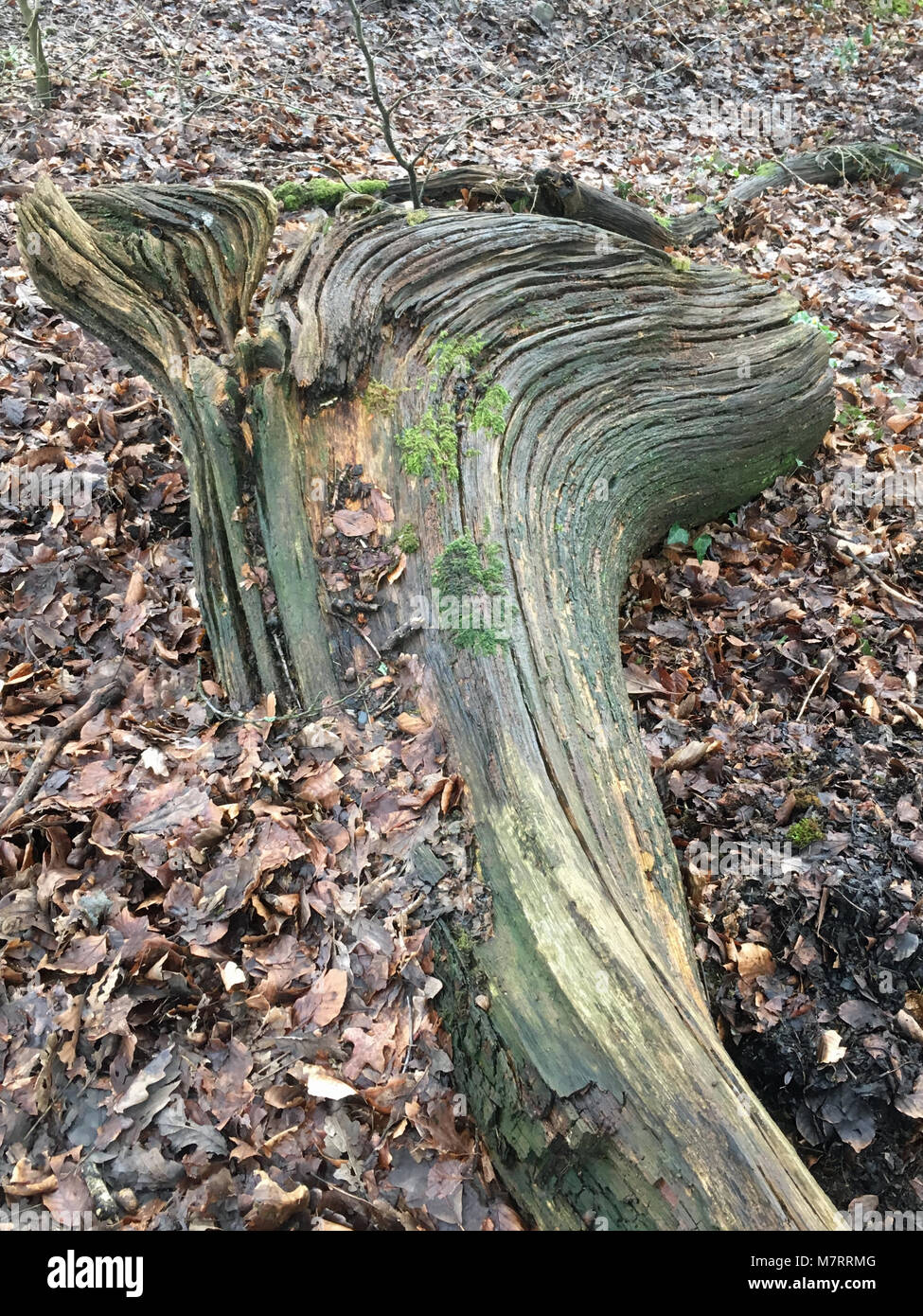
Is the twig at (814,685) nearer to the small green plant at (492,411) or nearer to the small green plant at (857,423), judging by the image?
the small green plant at (492,411)

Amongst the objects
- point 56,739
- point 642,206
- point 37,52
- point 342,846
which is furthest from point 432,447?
point 37,52

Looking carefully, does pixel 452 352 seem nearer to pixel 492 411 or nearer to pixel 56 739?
pixel 492 411

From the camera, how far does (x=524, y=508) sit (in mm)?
3914

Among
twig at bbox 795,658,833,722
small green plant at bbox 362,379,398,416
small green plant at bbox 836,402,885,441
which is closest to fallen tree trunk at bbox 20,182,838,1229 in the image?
small green plant at bbox 362,379,398,416

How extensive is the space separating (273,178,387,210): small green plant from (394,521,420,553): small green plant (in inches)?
184

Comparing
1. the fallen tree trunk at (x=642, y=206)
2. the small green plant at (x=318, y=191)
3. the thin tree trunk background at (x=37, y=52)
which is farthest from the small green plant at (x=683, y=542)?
the thin tree trunk background at (x=37, y=52)

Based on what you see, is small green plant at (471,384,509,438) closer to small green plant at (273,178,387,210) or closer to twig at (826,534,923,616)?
twig at (826,534,923,616)

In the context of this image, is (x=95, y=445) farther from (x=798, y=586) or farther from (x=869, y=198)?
(x=869, y=198)

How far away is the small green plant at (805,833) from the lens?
3.34 meters

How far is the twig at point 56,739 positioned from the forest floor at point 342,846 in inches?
2.3

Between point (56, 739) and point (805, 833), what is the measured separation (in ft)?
11.0

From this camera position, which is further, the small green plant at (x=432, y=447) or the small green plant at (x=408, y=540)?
the small green plant at (x=432, y=447)
